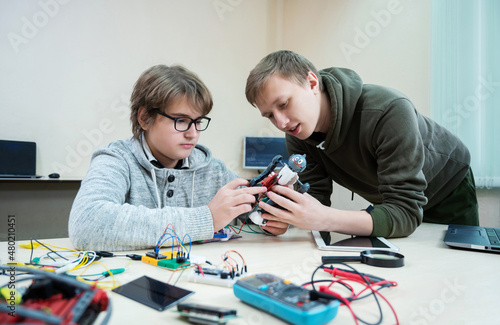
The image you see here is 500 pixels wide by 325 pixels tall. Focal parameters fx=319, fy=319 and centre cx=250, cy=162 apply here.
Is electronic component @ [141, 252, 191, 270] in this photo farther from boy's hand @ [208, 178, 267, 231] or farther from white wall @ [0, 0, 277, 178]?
white wall @ [0, 0, 277, 178]

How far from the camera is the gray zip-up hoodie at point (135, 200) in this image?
29.0 inches

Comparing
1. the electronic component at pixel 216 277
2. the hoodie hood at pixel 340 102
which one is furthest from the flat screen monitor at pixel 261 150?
the electronic component at pixel 216 277

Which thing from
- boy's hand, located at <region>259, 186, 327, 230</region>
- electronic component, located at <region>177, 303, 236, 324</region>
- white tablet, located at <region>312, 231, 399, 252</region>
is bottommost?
white tablet, located at <region>312, 231, 399, 252</region>

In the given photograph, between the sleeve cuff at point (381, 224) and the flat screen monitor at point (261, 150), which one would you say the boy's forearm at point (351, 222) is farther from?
the flat screen monitor at point (261, 150)

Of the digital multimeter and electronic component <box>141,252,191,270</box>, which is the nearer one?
the digital multimeter

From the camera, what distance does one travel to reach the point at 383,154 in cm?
101

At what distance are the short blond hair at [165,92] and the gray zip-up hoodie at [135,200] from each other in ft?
0.41

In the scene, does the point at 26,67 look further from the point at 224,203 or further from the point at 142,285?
the point at 142,285

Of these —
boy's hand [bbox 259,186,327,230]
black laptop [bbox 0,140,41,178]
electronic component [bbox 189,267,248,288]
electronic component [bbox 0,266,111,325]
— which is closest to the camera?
electronic component [bbox 0,266,111,325]

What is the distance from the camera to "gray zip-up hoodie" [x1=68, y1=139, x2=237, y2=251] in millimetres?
736

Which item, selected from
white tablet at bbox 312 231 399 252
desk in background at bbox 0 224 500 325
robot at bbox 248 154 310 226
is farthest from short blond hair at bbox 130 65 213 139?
white tablet at bbox 312 231 399 252

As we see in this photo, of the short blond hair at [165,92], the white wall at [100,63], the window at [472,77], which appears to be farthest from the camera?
the white wall at [100,63]

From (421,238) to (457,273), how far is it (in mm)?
369

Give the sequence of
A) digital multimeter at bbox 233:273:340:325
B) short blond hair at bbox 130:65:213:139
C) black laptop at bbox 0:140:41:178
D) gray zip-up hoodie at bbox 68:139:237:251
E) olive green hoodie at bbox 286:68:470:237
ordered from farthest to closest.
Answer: black laptop at bbox 0:140:41:178
short blond hair at bbox 130:65:213:139
olive green hoodie at bbox 286:68:470:237
gray zip-up hoodie at bbox 68:139:237:251
digital multimeter at bbox 233:273:340:325
